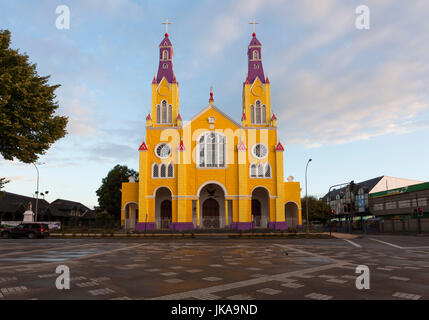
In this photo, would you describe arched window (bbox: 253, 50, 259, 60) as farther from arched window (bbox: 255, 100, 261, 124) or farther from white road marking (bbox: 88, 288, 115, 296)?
white road marking (bbox: 88, 288, 115, 296)

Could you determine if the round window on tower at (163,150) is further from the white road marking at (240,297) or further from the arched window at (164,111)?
the white road marking at (240,297)

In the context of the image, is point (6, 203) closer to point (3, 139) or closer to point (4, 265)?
point (3, 139)

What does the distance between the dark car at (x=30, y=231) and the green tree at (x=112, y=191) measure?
71.1 feet

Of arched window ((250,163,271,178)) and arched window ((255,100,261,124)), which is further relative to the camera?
arched window ((255,100,261,124))

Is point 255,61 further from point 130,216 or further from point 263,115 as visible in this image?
point 130,216

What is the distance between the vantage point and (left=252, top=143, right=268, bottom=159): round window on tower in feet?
122

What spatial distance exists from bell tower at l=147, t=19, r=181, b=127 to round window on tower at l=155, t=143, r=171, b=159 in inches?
112

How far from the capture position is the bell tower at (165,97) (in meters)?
38.1

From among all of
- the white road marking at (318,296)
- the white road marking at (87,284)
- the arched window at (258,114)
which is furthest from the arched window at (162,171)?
the white road marking at (318,296)

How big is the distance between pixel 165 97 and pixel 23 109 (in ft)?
75.6

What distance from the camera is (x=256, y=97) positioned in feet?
129

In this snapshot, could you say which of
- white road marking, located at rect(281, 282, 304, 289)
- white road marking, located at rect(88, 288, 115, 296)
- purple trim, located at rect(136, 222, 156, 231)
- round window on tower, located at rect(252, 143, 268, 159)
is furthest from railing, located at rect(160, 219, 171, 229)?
white road marking, located at rect(281, 282, 304, 289)

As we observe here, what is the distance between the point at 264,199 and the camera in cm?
3847
